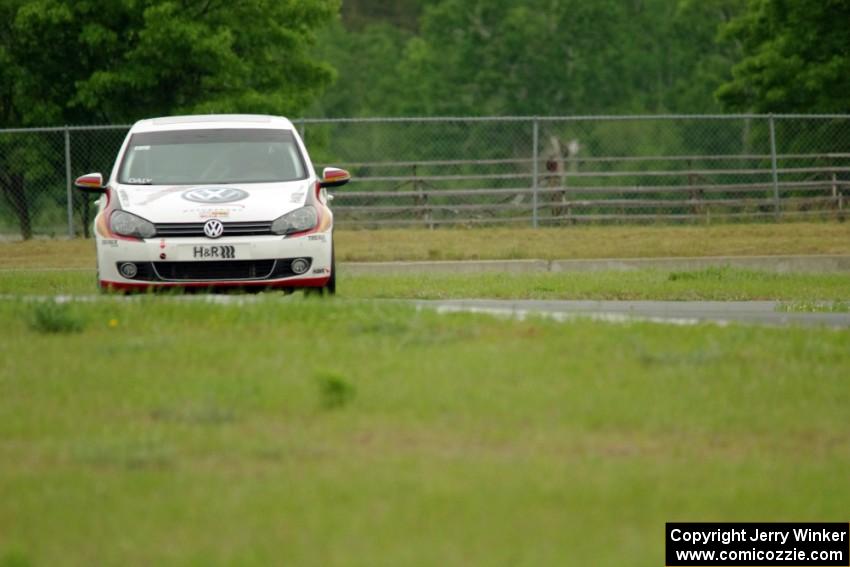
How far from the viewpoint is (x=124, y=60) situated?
30.5 m

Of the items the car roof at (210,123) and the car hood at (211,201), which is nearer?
the car hood at (211,201)

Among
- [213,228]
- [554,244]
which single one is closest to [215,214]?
[213,228]

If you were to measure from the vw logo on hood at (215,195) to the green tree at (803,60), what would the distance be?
2622 cm

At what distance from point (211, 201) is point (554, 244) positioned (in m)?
12.1

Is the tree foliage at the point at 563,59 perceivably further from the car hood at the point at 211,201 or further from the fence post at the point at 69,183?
the car hood at the point at 211,201

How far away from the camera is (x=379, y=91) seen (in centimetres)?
6781

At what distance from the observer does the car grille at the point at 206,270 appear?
39.8 feet

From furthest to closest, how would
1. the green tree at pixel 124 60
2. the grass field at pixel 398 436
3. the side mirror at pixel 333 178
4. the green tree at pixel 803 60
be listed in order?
the green tree at pixel 803 60
the green tree at pixel 124 60
the side mirror at pixel 333 178
the grass field at pixel 398 436

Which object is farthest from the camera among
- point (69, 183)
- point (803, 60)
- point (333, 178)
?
point (803, 60)

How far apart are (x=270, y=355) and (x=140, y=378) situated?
2.77 ft

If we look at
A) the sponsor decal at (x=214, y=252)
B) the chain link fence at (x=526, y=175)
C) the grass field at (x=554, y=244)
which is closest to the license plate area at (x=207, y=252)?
the sponsor decal at (x=214, y=252)

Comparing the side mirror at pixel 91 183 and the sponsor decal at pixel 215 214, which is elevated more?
the side mirror at pixel 91 183

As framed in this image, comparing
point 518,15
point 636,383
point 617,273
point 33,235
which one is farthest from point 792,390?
point 518,15

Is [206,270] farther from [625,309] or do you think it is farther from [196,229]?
[625,309]
